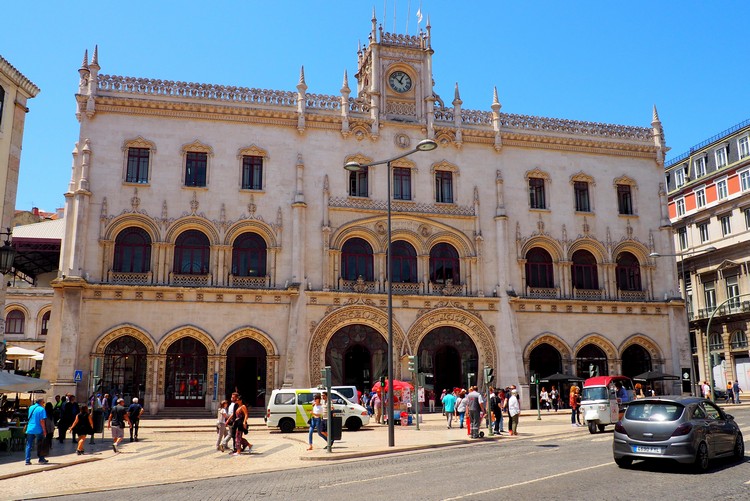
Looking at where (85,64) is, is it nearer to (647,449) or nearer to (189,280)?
(189,280)

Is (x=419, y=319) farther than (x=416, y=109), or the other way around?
(x=416, y=109)

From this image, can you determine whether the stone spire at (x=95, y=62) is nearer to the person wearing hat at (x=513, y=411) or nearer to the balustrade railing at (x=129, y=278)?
the balustrade railing at (x=129, y=278)

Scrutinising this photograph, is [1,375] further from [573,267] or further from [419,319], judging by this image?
[573,267]

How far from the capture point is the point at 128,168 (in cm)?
3522

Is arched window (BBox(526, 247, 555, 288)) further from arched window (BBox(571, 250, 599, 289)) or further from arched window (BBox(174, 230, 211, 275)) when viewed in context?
arched window (BBox(174, 230, 211, 275))

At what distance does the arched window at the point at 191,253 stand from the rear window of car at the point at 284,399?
10.2m

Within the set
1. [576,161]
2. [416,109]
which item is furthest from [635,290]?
[416,109]

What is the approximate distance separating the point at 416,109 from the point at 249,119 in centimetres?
966

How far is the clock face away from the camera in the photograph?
39531 millimetres

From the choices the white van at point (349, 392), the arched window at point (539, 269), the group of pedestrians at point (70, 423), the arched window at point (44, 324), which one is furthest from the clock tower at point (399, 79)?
the arched window at point (44, 324)

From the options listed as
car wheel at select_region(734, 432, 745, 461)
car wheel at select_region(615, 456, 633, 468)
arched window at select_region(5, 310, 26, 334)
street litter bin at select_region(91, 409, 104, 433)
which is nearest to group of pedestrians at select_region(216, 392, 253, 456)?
street litter bin at select_region(91, 409, 104, 433)

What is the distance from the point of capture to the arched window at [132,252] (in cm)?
3428

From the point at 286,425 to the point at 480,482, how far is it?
15.1 meters

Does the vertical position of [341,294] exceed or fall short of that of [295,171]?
it falls short
